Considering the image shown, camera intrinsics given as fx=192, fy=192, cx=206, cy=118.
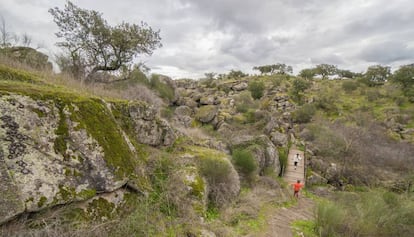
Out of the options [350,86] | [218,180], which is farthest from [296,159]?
[350,86]

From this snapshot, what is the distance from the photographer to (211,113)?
19.1m

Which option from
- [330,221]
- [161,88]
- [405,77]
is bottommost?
[330,221]

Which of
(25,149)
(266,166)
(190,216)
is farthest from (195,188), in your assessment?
(266,166)

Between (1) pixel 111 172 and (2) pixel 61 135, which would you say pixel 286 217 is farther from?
(2) pixel 61 135

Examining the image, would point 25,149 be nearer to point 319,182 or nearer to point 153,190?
point 153,190

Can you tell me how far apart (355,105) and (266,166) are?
82.2 feet

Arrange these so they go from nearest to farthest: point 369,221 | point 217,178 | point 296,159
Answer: point 369,221 → point 217,178 → point 296,159

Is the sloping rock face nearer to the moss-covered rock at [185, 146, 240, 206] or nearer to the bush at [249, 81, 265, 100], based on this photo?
the moss-covered rock at [185, 146, 240, 206]

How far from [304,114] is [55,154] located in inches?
1057

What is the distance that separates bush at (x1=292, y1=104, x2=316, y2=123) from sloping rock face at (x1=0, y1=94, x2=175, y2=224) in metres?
25.4

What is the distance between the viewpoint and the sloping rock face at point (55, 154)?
2.21 metres

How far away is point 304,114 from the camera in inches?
985

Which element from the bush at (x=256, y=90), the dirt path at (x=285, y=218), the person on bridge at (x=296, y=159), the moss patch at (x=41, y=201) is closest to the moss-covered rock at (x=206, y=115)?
the person on bridge at (x=296, y=159)

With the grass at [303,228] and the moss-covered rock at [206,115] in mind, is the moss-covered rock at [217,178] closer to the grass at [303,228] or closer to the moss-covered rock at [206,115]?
the grass at [303,228]
